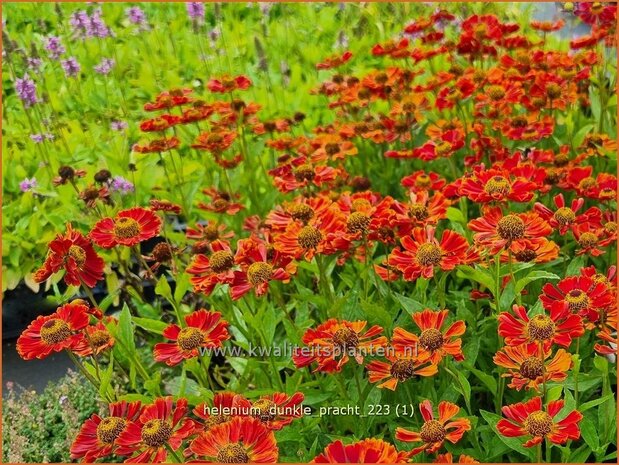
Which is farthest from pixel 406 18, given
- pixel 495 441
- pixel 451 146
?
pixel 495 441

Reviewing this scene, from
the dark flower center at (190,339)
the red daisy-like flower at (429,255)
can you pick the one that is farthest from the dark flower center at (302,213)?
the dark flower center at (190,339)

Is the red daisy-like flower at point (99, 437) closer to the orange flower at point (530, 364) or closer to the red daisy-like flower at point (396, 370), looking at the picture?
the red daisy-like flower at point (396, 370)

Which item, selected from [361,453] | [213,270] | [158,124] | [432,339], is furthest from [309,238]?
[158,124]

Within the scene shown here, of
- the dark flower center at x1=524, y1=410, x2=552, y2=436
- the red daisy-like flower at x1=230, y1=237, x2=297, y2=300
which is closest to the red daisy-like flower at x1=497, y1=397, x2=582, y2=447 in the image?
the dark flower center at x1=524, y1=410, x2=552, y2=436

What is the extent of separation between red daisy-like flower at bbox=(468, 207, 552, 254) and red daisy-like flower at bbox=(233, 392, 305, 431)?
45 cm

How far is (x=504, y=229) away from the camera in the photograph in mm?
1431

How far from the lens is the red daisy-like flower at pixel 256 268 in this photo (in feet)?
5.11

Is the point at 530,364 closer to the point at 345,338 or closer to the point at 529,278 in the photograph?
the point at 529,278

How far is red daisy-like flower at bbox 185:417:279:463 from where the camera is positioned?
117cm

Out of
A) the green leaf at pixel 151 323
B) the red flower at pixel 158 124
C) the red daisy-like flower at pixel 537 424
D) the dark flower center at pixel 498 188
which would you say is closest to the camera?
the red daisy-like flower at pixel 537 424

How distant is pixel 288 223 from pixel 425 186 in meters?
0.52

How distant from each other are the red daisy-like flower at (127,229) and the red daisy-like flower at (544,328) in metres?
0.75

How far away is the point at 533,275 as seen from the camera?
1.54m

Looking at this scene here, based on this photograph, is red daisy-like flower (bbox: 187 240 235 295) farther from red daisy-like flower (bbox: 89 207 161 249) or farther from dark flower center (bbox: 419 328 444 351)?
dark flower center (bbox: 419 328 444 351)
